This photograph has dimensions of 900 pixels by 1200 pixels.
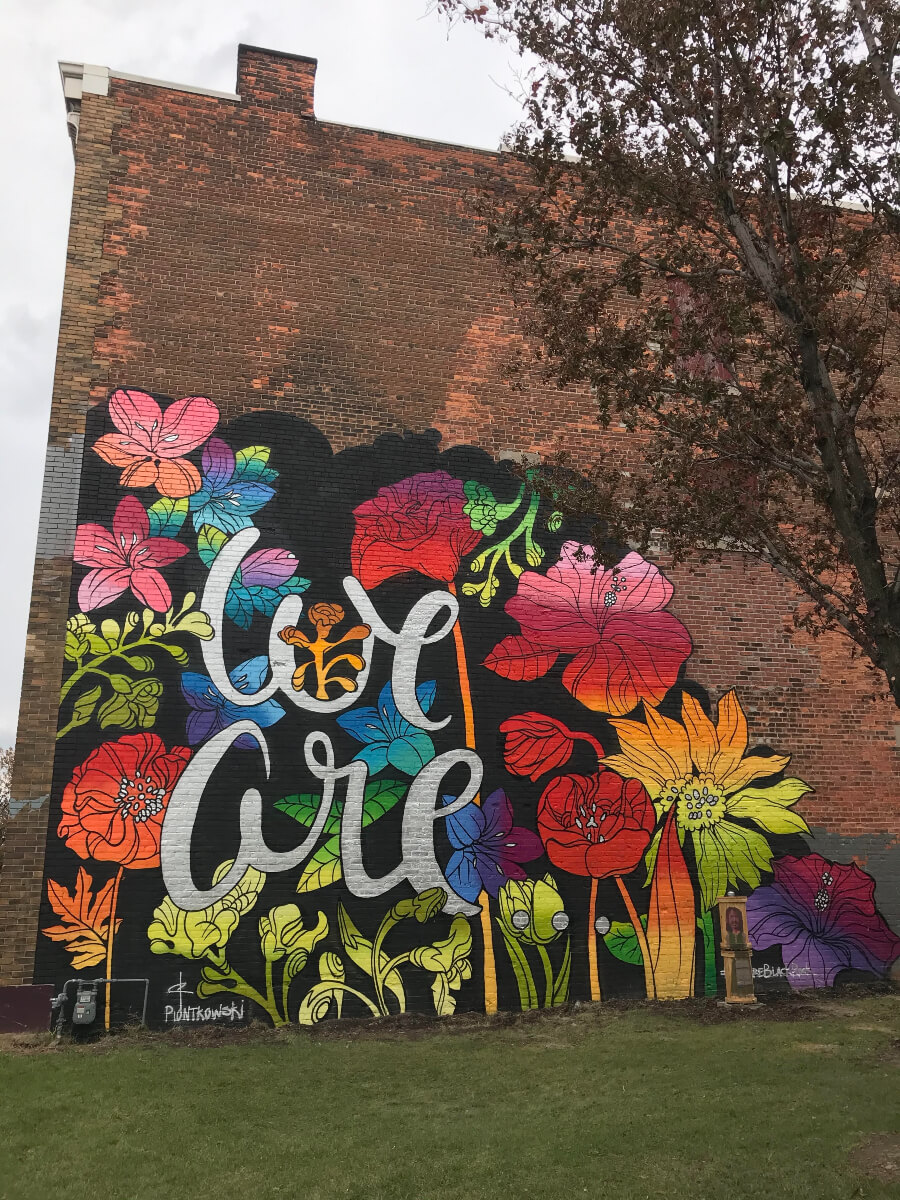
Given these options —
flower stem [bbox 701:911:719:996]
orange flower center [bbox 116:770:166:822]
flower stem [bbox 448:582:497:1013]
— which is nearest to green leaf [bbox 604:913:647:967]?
flower stem [bbox 701:911:719:996]

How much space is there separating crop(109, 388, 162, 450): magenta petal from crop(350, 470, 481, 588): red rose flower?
7.69 feet

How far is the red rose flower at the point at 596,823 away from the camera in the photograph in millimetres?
10430

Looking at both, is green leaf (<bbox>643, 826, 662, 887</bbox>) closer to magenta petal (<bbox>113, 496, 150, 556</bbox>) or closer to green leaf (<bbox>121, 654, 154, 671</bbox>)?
green leaf (<bbox>121, 654, 154, 671</bbox>)

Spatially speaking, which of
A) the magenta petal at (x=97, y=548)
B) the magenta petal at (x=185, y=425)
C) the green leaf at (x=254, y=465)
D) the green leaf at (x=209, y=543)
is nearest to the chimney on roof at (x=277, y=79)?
the magenta petal at (x=185, y=425)

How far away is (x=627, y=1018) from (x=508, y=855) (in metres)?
1.99

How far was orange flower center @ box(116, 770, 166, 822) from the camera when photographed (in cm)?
933

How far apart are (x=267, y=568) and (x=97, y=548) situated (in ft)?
5.72

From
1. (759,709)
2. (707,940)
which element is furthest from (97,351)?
(707,940)

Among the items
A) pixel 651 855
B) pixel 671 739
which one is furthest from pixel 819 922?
pixel 671 739

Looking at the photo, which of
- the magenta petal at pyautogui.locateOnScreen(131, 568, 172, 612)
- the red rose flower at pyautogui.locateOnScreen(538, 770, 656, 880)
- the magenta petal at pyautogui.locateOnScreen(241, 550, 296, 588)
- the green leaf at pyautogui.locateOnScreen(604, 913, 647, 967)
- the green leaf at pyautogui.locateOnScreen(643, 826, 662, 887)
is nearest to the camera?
the magenta petal at pyautogui.locateOnScreen(131, 568, 172, 612)

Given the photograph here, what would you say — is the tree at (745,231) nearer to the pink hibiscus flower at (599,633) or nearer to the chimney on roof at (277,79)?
the pink hibiscus flower at (599,633)

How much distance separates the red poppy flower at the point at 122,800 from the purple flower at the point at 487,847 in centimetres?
297

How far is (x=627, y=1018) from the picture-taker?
31.6 feet

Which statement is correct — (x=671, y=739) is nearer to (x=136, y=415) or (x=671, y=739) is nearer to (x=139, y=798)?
(x=139, y=798)
